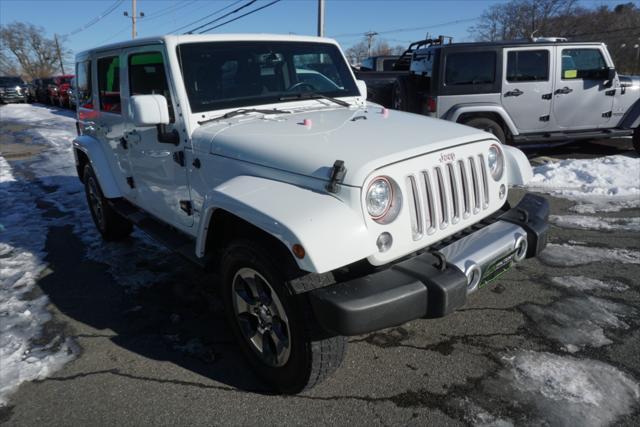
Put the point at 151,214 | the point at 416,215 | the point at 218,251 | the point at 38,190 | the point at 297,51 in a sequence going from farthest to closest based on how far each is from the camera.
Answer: the point at 38,190 < the point at 151,214 < the point at 297,51 < the point at 218,251 < the point at 416,215

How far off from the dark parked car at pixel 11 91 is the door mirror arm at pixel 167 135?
118ft

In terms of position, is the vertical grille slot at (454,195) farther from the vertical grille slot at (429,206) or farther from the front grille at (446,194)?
the vertical grille slot at (429,206)

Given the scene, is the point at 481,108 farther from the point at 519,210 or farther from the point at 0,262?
the point at 0,262

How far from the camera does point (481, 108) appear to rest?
26.6 feet

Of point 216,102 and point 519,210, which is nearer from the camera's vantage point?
point 519,210

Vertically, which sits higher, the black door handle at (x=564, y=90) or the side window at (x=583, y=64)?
the side window at (x=583, y=64)

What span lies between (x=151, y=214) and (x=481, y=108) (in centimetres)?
613

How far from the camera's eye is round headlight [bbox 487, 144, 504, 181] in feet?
10.1

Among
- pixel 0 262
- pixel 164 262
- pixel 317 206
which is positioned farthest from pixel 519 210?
pixel 0 262

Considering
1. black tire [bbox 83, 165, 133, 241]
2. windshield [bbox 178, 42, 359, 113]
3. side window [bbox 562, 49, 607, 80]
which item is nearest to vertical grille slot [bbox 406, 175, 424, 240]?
windshield [bbox 178, 42, 359, 113]

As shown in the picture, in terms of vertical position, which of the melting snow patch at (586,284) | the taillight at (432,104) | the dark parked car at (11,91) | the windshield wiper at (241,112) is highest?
the dark parked car at (11,91)

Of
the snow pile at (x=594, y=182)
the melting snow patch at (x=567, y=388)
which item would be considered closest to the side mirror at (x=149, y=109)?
the melting snow patch at (x=567, y=388)

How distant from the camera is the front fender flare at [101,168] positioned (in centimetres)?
467

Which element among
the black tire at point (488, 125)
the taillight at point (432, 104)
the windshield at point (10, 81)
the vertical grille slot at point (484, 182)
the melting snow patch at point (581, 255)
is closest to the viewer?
the vertical grille slot at point (484, 182)
